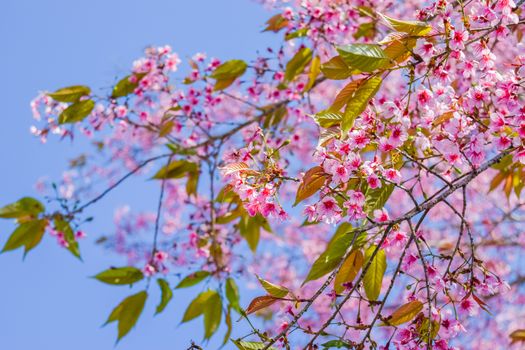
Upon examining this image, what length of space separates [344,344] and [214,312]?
1361 millimetres

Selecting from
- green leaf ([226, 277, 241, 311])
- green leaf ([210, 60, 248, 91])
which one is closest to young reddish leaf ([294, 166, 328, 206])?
green leaf ([226, 277, 241, 311])

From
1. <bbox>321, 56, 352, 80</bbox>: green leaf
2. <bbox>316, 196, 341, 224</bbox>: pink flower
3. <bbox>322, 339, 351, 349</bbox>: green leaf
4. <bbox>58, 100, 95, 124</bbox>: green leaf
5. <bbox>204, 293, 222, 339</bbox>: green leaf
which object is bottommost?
<bbox>322, 339, 351, 349</bbox>: green leaf

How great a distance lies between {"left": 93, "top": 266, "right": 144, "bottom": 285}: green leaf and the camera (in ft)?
9.04

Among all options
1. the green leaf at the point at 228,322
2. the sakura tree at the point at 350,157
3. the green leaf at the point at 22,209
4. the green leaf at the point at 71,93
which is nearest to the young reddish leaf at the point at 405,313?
the sakura tree at the point at 350,157

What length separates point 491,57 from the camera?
67.9 inches

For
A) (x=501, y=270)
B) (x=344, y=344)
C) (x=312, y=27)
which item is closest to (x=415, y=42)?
(x=344, y=344)

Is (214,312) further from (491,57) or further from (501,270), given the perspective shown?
(501,270)

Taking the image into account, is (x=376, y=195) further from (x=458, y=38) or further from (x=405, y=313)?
(x=458, y=38)

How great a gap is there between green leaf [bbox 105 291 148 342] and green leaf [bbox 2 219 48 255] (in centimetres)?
50

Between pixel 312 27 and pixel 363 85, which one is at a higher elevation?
pixel 312 27

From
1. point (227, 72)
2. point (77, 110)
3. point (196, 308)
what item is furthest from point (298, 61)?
point (196, 308)

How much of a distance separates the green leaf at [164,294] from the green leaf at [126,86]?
1000 mm

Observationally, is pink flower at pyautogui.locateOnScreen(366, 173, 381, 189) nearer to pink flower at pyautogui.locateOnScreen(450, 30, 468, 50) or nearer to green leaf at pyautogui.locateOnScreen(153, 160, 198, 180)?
pink flower at pyautogui.locateOnScreen(450, 30, 468, 50)

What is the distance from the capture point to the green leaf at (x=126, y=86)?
126 inches
